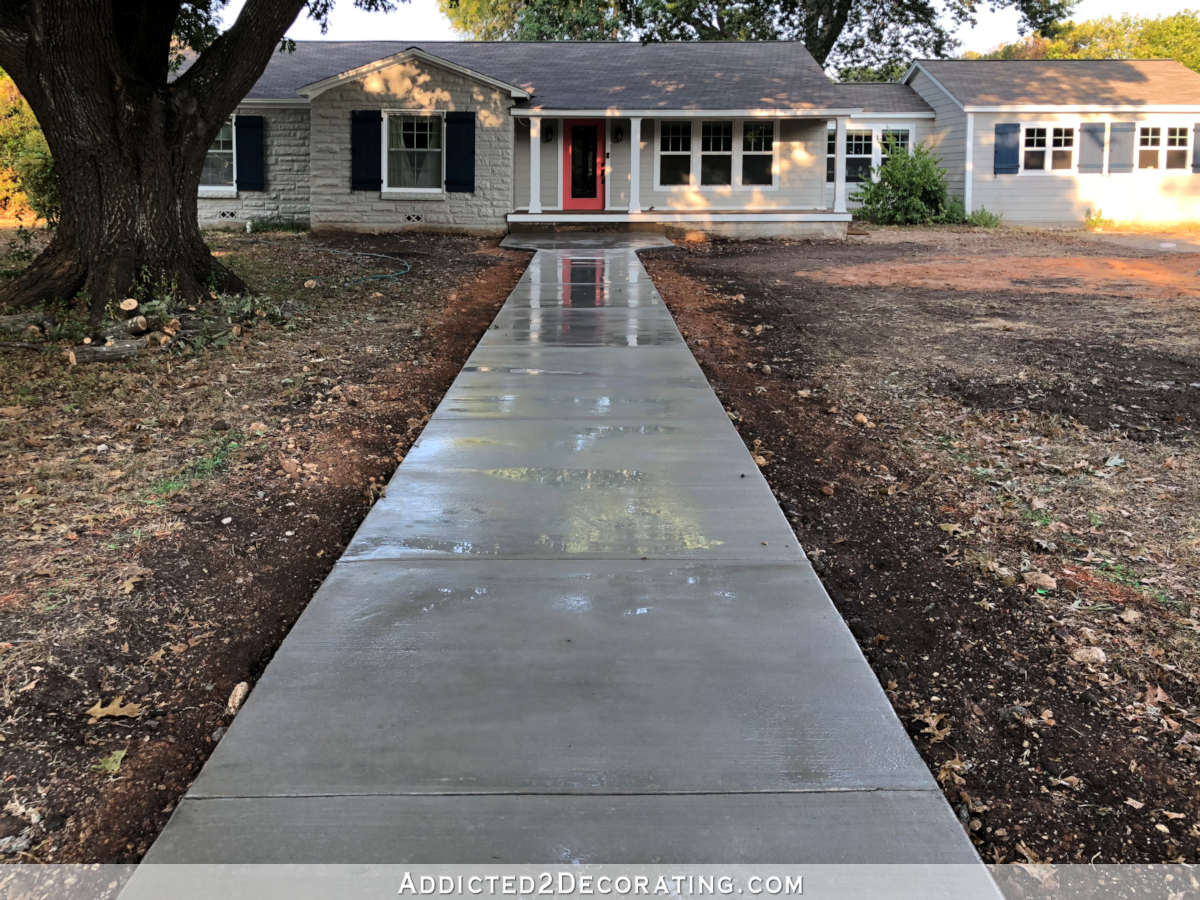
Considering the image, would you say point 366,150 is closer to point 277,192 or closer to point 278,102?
point 278,102

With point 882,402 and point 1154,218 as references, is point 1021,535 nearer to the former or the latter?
point 882,402

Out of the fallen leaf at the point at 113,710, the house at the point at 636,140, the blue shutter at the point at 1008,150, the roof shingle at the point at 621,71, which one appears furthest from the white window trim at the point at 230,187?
the fallen leaf at the point at 113,710

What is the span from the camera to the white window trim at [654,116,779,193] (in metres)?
22.7

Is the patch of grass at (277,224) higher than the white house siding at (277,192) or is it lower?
lower

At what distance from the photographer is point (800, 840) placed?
8.05 ft

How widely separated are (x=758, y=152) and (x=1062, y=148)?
29.0 ft

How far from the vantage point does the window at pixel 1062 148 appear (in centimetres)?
2628

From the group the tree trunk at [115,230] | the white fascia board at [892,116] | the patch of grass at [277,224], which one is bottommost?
the tree trunk at [115,230]

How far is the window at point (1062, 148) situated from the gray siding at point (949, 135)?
7.16ft

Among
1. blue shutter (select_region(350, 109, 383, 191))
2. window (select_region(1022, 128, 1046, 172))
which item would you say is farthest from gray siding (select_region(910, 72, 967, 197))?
blue shutter (select_region(350, 109, 383, 191))

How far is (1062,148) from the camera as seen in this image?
86.4 feet

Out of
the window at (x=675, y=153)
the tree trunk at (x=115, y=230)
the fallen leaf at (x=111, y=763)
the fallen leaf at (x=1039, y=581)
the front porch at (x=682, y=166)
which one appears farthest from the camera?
the window at (x=675, y=153)

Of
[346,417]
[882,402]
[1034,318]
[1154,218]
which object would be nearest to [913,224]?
[1154,218]

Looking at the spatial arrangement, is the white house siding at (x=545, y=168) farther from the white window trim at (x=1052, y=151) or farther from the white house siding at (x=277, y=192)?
the white window trim at (x=1052, y=151)
